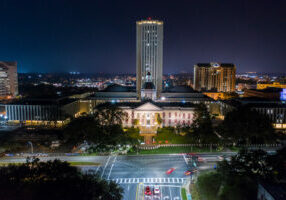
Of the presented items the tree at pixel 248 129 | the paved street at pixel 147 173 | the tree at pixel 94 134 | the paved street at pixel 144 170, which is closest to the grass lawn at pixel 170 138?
the tree at pixel 248 129

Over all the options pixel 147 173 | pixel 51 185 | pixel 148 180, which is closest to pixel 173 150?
pixel 147 173

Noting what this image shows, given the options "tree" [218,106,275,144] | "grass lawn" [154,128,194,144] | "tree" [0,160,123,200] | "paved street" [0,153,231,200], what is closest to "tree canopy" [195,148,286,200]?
"paved street" [0,153,231,200]

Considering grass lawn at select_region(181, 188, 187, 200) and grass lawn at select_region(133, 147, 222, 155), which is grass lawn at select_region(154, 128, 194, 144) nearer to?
grass lawn at select_region(133, 147, 222, 155)

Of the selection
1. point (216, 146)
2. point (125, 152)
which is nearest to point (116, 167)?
point (125, 152)

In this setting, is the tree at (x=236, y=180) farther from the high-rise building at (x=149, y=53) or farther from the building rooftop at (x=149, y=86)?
the high-rise building at (x=149, y=53)

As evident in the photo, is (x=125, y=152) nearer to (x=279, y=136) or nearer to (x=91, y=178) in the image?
(x=91, y=178)

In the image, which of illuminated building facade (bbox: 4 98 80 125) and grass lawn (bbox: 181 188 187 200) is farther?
illuminated building facade (bbox: 4 98 80 125)

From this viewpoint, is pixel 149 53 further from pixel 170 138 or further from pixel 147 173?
pixel 147 173
